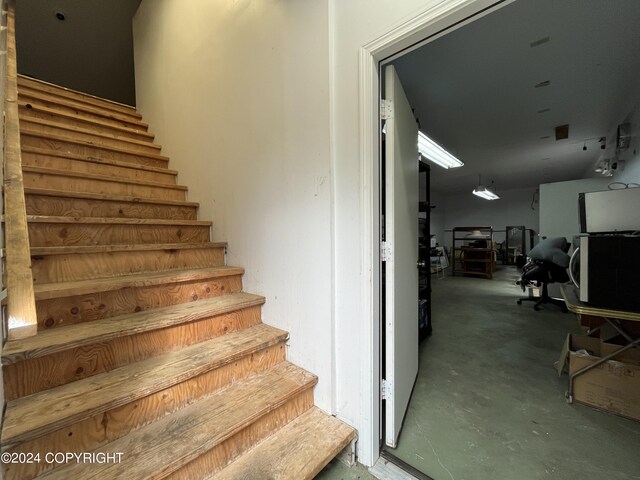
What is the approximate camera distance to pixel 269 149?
175cm

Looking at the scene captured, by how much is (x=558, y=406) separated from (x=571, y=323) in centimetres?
231

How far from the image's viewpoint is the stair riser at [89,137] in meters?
2.26

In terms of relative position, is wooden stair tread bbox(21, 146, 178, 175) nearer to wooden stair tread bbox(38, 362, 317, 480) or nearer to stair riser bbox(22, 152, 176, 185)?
stair riser bbox(22, 152, 176, 185)

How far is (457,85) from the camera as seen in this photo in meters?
2.74

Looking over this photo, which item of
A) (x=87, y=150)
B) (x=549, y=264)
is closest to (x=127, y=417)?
(x=87, y=150)

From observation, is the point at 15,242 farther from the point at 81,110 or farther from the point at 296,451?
the point at 81,110

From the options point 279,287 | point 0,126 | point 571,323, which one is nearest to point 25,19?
point 0,126

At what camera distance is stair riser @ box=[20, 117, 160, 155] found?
89.0 inches

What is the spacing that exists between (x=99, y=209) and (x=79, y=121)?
1557 millimetres

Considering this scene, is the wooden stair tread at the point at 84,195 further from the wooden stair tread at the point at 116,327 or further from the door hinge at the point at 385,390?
the door hinge at the point at 385,390

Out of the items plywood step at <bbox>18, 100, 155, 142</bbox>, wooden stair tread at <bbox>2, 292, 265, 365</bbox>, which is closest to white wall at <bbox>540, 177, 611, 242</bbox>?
wooden stair tread at <bbox>2, 292, 265, 365</bbox>

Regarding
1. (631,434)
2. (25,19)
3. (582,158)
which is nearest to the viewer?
(631,434)

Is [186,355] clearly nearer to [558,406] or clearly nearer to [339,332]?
[339,332]

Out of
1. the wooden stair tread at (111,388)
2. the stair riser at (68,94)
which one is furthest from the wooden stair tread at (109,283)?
the stair riser at (68,94)
